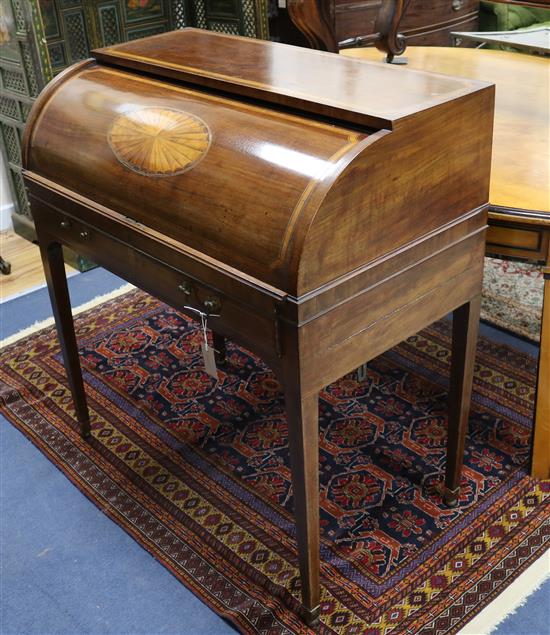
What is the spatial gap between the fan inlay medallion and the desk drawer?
19 centimetres

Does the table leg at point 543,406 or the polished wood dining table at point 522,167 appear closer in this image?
the polished wood dining table at point 522,167

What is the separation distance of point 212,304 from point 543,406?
107 centimetres

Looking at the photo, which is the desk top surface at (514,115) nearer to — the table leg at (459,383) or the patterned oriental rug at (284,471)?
the table leg at (459,383)

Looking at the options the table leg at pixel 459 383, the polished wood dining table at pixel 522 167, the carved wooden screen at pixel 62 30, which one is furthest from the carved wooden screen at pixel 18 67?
the table leg at pixel 459 383

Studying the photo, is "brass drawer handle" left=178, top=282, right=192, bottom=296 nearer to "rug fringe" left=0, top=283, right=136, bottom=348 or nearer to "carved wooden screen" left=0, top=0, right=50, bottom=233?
"rug fringe" left=0, top=283, right=136, bottom=348

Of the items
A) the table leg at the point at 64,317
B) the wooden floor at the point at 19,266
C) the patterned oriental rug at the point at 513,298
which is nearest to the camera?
the table leg at the point at 64,317

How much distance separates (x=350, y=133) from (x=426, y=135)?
17cm

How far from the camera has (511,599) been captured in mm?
1990

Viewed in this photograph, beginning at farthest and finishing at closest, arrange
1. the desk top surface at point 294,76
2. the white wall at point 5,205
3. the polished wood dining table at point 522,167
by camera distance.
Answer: the white wall at point 5,205, the polished wood dining table at point 522,167, the desk top surface at point 294,76

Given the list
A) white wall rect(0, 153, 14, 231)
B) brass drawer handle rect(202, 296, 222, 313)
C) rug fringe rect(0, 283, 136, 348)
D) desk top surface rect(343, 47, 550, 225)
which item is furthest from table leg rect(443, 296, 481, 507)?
white wall rect(0, 153, 14, 231)

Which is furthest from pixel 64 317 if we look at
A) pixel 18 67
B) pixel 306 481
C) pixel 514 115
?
pixel 18 67

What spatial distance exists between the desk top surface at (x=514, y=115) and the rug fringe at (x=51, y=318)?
1.42 meters

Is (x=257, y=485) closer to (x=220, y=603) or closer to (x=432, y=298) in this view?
(x=220, y=603)

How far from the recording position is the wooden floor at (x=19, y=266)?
363cm
